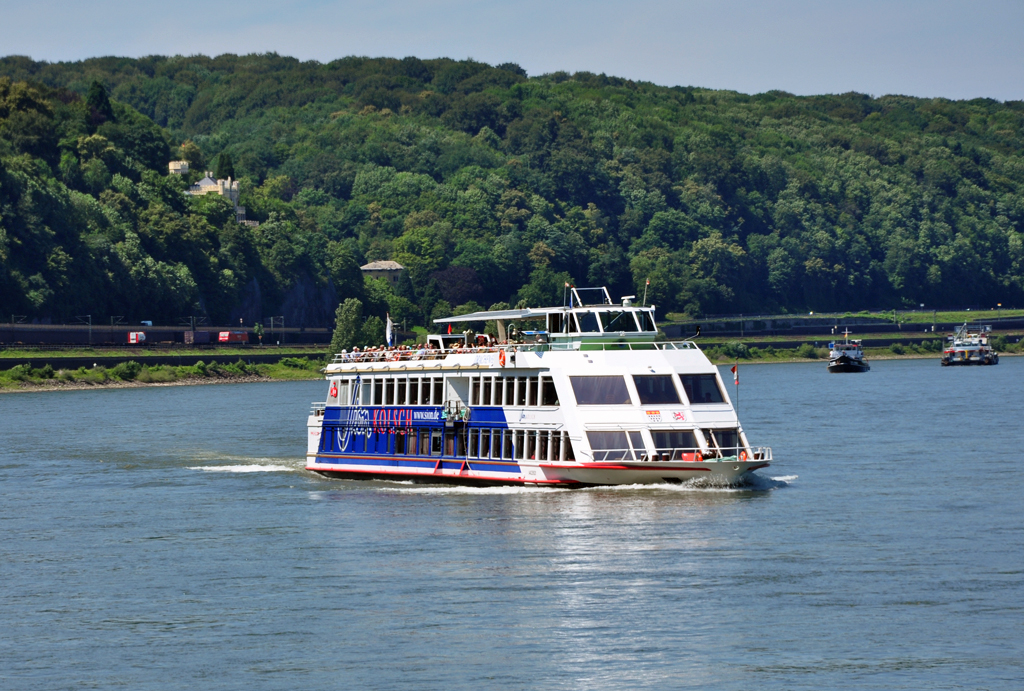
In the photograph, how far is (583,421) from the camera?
51.2 meters

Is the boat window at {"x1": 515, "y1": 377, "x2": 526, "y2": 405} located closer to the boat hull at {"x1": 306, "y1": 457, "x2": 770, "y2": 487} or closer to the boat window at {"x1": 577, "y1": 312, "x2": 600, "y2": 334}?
the boat hull at {"x1": 306, "y1": 457, "x2": 770, "y2": 487}

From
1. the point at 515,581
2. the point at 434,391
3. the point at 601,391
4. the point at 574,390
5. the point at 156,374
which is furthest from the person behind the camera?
the point at 156,374

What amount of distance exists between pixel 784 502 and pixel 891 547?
27.7 ft

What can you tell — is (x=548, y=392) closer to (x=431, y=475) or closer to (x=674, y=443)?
(x=674, y=443)

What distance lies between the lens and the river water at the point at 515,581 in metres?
31.8

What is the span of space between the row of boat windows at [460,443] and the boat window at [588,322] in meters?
4.53

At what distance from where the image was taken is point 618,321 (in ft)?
180

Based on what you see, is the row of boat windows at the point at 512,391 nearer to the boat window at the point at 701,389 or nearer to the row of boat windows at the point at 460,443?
the row of boat windows at the point at 460,443

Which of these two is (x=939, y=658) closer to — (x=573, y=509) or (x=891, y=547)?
(x=891, y=547)

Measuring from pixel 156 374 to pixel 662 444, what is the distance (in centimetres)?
12067

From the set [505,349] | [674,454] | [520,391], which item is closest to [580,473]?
[674,454]

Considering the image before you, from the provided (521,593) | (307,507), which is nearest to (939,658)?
(521,593)

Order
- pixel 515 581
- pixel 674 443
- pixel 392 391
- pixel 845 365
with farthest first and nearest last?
pixel 845 365
pixel 392 391
pixel 674 443
pixel 515 581

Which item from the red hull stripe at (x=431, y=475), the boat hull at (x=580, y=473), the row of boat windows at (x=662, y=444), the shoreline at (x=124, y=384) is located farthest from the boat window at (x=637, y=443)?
the shoreline at (x=124, y=384)
